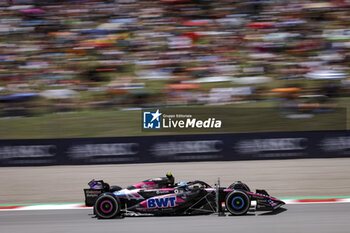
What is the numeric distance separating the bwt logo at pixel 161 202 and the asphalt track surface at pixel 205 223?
215 mm

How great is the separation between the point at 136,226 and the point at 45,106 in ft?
25.8

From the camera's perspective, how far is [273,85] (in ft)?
44.2

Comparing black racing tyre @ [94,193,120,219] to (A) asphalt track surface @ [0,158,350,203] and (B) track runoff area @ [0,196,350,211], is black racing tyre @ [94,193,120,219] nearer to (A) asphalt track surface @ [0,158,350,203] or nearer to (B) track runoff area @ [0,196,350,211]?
(B) track runoff area @ [0,196,350,211]

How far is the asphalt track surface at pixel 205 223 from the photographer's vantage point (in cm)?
644

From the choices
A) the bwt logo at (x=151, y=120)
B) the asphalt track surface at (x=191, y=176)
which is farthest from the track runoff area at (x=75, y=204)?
the bwt logo at (x=151, y=120)

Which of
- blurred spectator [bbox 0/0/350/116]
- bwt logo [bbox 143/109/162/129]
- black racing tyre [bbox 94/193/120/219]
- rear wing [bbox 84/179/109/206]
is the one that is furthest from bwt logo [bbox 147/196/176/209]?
blurred spectator [bbox 0/0/350/116]

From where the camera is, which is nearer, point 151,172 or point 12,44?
point 151,172

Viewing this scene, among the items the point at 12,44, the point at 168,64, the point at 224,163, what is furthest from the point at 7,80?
the point at 224,163

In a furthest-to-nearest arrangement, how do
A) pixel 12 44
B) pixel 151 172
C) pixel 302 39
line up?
1. pixel 12 44
2. pixel 302 39
3. pixel 151 172

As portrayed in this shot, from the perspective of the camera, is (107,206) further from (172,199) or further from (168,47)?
(168,47)

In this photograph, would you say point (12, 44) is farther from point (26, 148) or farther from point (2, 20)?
point (26, 148)

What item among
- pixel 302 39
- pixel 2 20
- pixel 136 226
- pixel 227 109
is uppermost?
pixel 2 20

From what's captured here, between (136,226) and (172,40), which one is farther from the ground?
(172,40)

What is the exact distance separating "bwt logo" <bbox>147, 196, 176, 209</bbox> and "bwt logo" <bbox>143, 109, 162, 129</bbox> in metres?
5.52
